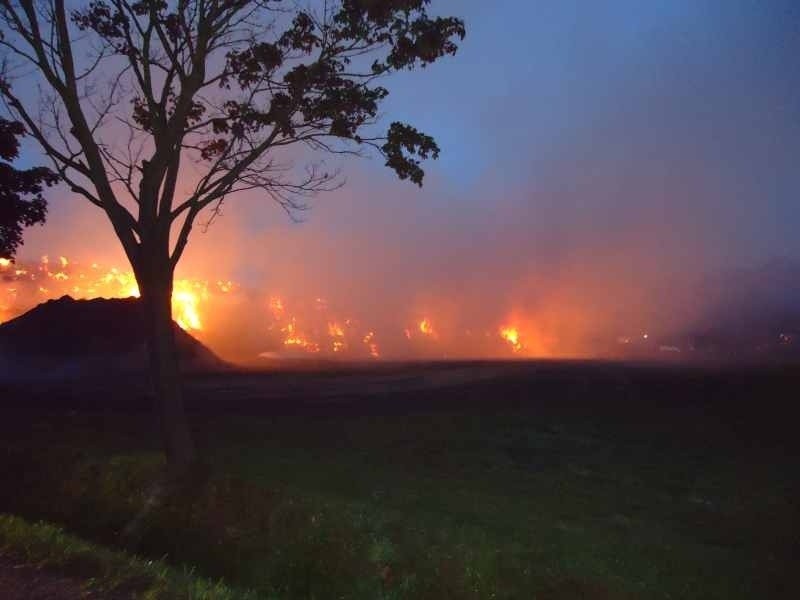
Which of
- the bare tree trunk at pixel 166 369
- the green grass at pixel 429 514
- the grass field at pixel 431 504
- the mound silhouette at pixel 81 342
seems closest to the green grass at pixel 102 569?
the grass field at pixel 431 504

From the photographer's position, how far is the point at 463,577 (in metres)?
11.1

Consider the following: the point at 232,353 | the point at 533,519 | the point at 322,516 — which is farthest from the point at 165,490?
the point at 232,353

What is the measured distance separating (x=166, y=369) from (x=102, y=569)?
6.41 metres

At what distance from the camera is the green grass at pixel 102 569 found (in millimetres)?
7988

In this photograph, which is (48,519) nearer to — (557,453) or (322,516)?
(322,516)

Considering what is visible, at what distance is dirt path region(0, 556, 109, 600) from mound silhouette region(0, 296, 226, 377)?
5882 cm

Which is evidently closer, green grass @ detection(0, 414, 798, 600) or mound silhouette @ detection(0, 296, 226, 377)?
green grass @ detection(0, 414, 798, 600)

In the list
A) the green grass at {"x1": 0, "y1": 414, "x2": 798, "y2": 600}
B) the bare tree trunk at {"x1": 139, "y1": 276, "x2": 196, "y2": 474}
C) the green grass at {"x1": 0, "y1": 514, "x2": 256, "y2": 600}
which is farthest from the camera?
the bare tree trunk at {"x1": 139, "y1": 276, "x2": 196, "y2": 474}

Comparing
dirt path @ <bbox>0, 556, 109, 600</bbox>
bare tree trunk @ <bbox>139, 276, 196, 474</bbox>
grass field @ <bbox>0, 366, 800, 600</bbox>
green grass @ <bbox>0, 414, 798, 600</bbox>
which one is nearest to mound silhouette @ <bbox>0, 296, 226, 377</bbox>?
grass field @ <bbox>0, 366, 800, 600</bbox>

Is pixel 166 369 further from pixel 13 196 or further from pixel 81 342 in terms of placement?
pixel 81 342

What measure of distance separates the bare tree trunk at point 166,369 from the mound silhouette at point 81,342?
5298 cm

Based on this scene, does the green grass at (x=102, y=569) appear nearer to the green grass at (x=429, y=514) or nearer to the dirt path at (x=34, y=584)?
the dirt path at (x=34, y=584)

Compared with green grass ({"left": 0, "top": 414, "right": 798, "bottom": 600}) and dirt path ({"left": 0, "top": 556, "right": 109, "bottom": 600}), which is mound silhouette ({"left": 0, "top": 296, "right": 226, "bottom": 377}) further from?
dirt path ({"left": 0, "top": 556, "right": 109, "bottom": 600})

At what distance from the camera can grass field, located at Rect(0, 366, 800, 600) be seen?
37.7 feet
